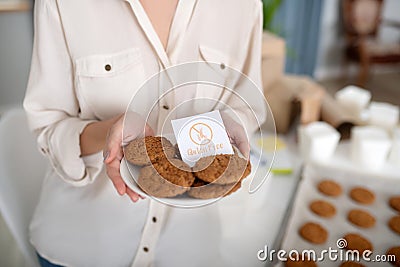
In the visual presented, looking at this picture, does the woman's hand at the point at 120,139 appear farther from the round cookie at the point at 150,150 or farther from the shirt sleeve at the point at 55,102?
the shirt sleeve at the point at 55,102

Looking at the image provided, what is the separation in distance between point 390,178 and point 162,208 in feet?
1.58

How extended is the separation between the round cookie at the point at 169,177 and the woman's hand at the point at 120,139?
0.03 metres

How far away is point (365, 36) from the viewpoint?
114 inches

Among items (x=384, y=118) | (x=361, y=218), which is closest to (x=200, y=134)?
(x=361, y=218)

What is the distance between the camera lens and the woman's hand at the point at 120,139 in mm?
376

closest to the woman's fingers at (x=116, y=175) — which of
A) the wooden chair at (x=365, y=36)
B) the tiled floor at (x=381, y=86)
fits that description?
the tiled floor at (x=381, y=86)

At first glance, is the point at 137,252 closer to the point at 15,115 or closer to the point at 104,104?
the point at 104,104

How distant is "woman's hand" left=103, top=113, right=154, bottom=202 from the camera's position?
14.8 inches

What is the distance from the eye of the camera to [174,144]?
0.36 meters

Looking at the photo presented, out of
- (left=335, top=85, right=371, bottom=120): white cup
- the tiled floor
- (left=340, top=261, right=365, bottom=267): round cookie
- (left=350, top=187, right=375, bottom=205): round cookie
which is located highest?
(left=340, top=261, right=365, bottom=267): round cookie

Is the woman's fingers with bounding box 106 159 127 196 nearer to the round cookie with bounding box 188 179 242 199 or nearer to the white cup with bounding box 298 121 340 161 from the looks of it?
the round cookie with bounding box 188 179 242 199

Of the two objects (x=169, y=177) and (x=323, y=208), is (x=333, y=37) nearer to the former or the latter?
(x=323, y=208)

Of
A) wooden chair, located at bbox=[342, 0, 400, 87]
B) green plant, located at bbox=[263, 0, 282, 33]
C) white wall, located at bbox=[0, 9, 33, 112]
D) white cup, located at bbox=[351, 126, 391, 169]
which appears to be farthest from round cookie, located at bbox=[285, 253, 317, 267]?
wooden chair, located at bbox=[342, 0, 400, 87]

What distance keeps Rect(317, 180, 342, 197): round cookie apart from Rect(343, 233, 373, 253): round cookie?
161 mm
